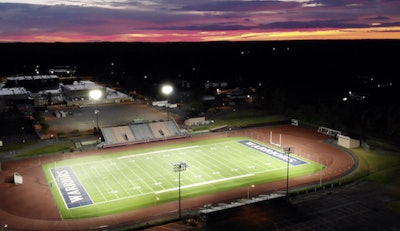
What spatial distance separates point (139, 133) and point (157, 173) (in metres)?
17.7

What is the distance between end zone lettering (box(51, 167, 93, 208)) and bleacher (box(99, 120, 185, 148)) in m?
11.7

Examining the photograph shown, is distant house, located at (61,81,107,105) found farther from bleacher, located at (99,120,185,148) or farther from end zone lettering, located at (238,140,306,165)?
end zone lettering, located at (238,140,306,165)

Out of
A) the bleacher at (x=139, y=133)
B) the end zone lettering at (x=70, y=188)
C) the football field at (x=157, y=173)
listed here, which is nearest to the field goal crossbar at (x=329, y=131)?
the football field at (x=157, y=173)

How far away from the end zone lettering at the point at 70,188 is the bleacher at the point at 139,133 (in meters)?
11.7

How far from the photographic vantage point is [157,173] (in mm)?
47969

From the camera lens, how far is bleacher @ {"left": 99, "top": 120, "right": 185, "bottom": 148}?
61562mm

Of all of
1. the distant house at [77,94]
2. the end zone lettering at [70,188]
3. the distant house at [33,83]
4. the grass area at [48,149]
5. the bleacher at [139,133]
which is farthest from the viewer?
the distant house at [33,83]

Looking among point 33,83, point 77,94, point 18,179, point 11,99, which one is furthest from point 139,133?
point 33,83

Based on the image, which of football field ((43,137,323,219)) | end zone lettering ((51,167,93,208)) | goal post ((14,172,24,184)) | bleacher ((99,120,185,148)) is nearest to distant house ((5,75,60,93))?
bleacher ((99,120,185,148))

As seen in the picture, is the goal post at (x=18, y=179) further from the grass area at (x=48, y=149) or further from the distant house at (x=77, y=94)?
the distant house at (x=77, y=94)

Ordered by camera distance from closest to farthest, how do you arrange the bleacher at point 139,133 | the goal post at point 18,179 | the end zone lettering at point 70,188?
the end zone lettering at point 70,188, the goal post at point 18,179, the bleacher at point 139,133

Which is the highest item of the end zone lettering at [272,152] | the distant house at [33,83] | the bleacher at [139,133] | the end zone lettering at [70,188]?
the distant house at [33,83]

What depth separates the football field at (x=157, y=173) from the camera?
131 feet

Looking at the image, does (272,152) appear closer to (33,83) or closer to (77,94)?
(77,94)
